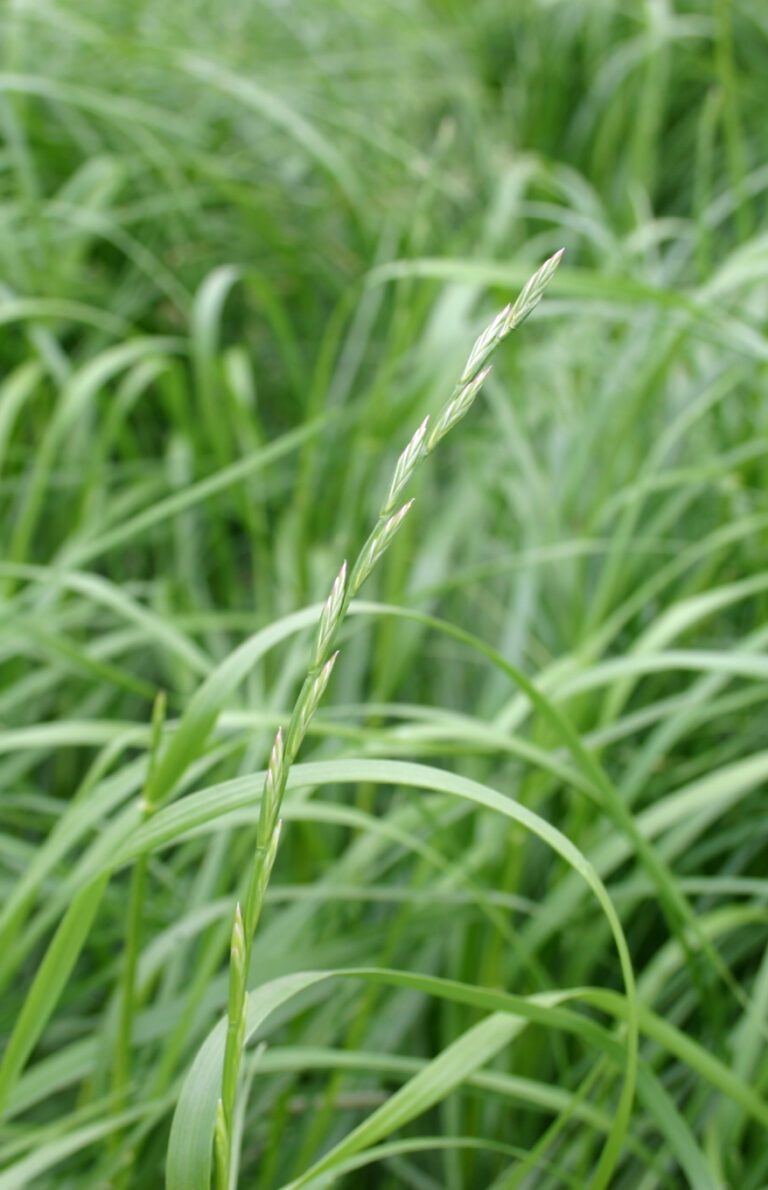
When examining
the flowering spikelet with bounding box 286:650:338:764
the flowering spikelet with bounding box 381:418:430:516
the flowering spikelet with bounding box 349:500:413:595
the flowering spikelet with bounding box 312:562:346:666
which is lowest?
the flowering spikelet with bounding box 286:650:338:764

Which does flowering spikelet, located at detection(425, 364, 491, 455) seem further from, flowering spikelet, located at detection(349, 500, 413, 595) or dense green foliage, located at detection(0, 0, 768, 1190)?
dense green foliage, located at detection(0, 0, 768, 1190)


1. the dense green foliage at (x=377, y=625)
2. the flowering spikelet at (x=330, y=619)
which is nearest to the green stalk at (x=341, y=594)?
the flowering spikelet at (x=330, y=619)

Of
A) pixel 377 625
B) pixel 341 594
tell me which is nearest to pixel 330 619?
pixel 341 594

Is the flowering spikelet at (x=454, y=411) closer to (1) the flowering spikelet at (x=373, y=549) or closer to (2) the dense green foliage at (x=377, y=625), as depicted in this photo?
(1) the flowering spikelet at (x=373, y=549)

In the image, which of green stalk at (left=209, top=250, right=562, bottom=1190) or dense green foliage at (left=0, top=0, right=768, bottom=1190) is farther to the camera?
dense green foliage at (left=0, top=0, right=768, bottom=1190)

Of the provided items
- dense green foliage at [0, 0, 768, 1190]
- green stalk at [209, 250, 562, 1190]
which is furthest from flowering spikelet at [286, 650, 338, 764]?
dense green foliage at [0, 0, 768, 1190]

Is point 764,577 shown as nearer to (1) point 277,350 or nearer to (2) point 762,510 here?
(2) point 762,510

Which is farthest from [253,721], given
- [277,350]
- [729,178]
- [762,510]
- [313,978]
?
[729,178]

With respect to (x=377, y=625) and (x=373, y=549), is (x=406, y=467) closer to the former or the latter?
(x=373, y=549)

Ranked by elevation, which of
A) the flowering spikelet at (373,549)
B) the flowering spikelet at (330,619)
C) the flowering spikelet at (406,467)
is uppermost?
the flowering spikelet at (406,467)
